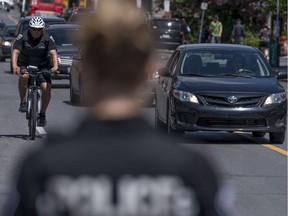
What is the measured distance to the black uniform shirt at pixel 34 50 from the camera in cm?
1691

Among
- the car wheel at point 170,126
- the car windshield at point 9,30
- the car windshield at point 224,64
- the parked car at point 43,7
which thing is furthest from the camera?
the parked car at point 43,7

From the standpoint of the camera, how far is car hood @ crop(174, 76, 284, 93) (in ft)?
54.7

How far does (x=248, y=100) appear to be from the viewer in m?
16.7

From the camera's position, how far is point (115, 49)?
11.7ft

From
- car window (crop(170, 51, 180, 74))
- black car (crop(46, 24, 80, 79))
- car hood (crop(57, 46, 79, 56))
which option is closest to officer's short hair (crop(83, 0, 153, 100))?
car window (crop(170, 51, 180, 74))

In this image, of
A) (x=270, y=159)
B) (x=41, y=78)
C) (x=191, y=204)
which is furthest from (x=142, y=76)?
(x=41, y=78)

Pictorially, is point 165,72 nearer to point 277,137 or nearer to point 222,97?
point 222,97

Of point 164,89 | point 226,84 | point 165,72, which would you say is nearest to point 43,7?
point 164,89

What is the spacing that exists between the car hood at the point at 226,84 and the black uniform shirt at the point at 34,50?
1.94 meters

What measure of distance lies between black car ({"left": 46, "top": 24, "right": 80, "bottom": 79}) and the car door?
10551mm

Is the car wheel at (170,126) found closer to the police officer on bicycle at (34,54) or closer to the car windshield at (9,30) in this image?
the police officer on bicycle at (34,54)

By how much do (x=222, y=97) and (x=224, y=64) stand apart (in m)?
1.36

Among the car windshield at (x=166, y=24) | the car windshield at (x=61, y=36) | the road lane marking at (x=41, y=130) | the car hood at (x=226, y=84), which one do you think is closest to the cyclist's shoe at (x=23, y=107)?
the road lane marking at (x=41, y=130)

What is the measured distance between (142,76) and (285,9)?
143 ft
